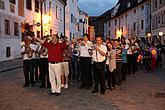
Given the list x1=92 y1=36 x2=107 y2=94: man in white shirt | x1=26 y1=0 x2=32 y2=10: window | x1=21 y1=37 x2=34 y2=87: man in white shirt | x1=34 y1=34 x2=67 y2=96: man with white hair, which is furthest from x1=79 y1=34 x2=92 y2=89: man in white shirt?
x1=26 y1=0 x2=32 y2=10: window

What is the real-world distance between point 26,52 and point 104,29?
85146 mm

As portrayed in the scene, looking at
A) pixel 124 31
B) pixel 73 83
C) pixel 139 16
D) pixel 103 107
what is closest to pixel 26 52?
pixel 73 83

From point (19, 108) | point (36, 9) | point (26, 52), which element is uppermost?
point (36, 9)

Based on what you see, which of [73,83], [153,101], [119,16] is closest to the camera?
[153,101]

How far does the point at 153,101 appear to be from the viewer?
10.8 meters

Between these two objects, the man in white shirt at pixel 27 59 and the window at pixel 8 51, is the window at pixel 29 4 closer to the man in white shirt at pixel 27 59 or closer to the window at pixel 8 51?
the window at pixel 8 51

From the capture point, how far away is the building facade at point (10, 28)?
27.0 metres

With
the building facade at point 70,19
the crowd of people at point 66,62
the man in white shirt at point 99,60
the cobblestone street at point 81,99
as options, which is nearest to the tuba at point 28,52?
the crowd of people at point 66,62

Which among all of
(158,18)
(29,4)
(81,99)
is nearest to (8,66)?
(29,4)

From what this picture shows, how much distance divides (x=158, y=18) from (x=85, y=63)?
36133mm

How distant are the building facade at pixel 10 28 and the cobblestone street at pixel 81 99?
13.4m

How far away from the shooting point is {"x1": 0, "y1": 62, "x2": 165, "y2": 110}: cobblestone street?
386 inches

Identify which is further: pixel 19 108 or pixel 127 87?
pixel 127 87

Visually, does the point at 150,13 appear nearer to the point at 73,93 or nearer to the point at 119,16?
the point at 119,16
